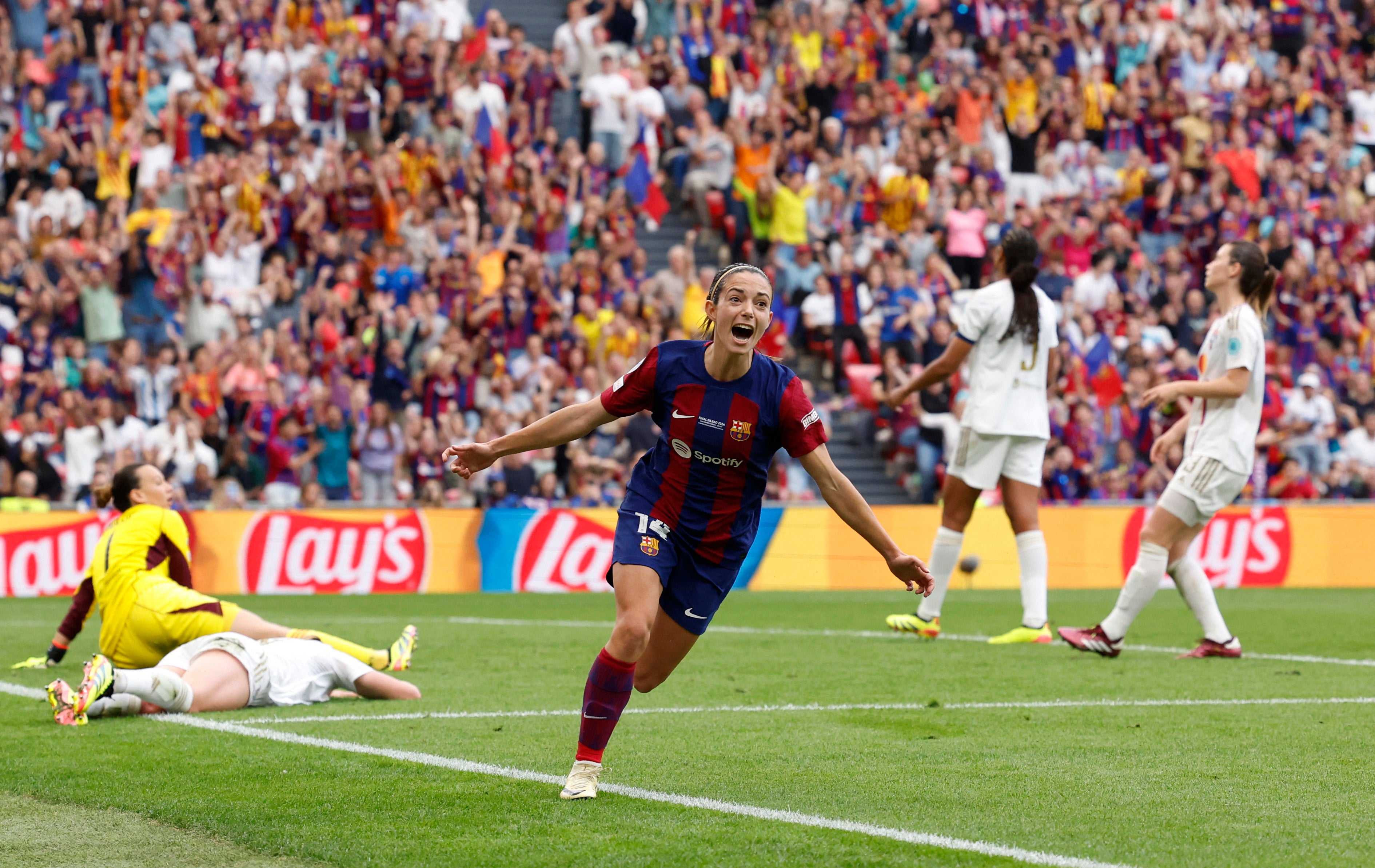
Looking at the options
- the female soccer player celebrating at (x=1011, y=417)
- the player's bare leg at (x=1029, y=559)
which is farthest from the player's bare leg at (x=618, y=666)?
the player's bare leg at (x=1029, y=559)

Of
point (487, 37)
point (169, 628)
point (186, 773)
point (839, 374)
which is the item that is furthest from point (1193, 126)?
point (186, 773)

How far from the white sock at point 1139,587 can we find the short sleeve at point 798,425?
4.58 metres

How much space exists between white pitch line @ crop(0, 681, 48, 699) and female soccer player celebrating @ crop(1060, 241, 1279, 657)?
5.66 meters

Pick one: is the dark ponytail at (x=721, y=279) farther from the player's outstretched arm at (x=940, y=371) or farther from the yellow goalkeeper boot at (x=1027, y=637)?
the yellow goalkeeper boot at (x=1027, y=637)

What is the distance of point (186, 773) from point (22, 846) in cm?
124

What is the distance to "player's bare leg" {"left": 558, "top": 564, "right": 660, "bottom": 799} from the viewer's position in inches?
223

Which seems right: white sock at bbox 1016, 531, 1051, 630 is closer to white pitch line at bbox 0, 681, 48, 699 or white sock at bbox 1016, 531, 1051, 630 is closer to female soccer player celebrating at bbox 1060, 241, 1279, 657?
female soccer player celebrating at bbox 1060, 241, 1279, 657

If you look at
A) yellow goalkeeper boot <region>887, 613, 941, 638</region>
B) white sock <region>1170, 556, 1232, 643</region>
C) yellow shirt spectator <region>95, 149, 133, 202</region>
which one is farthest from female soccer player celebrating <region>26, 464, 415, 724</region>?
yellow shirt spectator <region>95, 149, 133, 202</region>

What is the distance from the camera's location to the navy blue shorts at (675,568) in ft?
19.2

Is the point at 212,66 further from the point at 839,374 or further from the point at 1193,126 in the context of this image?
the point at 1193,126

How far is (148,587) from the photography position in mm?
8562

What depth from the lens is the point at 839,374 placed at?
22.3 meters

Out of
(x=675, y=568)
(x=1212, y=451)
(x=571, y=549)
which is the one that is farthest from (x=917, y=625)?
(x=571, y=549)

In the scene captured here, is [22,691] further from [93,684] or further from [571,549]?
[571,549]
